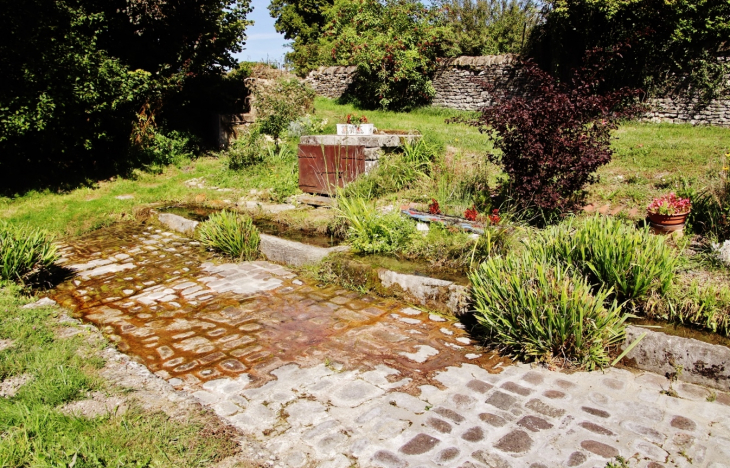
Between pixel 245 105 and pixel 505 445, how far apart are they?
459 inches

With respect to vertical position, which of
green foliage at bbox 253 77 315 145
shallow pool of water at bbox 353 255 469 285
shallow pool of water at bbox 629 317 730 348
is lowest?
shallow pool of water at bbox 629 317 730 348

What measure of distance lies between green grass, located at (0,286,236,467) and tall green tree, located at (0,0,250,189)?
21.2 feet

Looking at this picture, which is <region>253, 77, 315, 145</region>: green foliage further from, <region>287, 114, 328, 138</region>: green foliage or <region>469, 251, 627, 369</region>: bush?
<region>469, 251, 627, 369</region>: bush

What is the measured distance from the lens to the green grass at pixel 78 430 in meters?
2.42

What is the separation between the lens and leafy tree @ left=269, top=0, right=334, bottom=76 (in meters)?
26.1

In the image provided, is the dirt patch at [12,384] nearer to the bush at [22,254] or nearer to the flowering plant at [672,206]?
the bush at [22,254]

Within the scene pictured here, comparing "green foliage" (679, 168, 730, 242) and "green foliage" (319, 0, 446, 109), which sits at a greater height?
"green foliage" (319, 0, 446, 109)

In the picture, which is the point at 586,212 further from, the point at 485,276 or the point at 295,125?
the point at 295,125

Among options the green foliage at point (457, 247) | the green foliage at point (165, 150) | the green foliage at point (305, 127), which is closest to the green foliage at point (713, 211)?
the green foliage at point (457, 247)

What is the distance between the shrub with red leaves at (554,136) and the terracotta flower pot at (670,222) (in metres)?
0.84

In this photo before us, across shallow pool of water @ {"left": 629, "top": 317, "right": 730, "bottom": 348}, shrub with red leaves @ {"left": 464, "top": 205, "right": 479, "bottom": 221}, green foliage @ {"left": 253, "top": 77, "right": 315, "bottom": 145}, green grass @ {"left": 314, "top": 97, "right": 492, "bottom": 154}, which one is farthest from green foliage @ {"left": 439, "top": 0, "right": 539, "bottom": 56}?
shallow pool of water @ {"left": 629, "top": 317, "right": 730, "bottom": 348}

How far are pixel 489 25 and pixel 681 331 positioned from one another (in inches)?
807

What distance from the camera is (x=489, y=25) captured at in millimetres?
21516

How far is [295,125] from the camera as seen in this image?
11.4 metres
